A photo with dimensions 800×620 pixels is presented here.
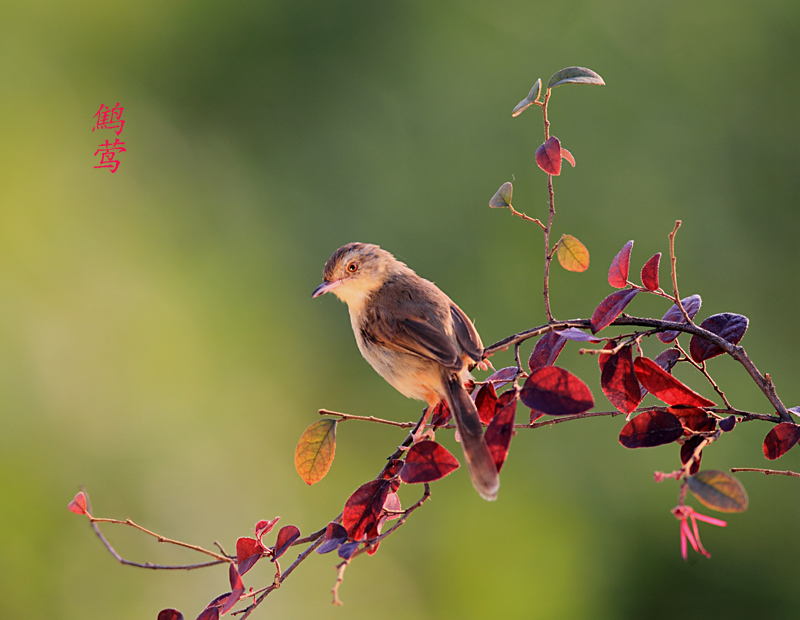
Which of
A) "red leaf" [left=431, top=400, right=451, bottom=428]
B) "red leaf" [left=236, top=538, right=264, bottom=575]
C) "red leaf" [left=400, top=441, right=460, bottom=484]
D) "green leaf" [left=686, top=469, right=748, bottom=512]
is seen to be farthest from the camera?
"red leaf" [left=431, top=400, right=451, bottom=428]

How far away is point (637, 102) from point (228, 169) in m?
3.28

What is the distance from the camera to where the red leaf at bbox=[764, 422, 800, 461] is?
1.22 metres

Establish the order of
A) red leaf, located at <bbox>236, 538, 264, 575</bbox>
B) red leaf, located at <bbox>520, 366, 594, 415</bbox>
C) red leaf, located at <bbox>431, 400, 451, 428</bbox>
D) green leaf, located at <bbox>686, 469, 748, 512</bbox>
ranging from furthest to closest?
1. red leaf, located at <bbox>431, 400, 451, 428</bbox>
2. red leaf, located at <bbox>236, 538, 264, 575</bbox>
3. red leaf, located at <bbox>520, 366, 594, 415</bbox>
4. green leaf, located at <bbox>686, 469, 748, 512</bbox>

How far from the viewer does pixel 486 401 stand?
4.71 ft

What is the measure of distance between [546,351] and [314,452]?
1.56 ft

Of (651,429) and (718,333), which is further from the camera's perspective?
(718,333)

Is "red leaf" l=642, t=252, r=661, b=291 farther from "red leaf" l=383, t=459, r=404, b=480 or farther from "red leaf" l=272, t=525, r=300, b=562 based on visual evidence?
"red leaf" l=272, t=525, r=300, b=562

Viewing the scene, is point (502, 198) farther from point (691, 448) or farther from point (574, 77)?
point (691, 448)

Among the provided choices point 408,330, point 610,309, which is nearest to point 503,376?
point 610,309

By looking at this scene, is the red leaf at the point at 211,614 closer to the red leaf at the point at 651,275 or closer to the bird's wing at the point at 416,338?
the bird's wing at the point at 416,338

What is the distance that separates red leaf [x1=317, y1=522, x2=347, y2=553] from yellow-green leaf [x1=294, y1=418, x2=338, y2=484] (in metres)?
0.13

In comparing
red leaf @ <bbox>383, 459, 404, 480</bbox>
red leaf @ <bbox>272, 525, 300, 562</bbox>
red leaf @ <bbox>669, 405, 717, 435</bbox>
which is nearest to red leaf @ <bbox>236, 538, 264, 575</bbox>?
red leaf @ <bbox>272, 525, 300, 562</bbox>

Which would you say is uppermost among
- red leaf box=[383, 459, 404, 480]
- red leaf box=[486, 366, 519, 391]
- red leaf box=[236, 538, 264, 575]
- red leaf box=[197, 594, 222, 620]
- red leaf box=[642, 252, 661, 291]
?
red leaf box=[642, 252, 661, 291]

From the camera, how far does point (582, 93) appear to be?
220 inches
